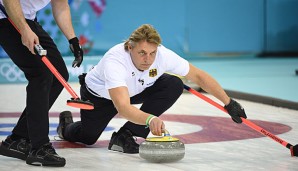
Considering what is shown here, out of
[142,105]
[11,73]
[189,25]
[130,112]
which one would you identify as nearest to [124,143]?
[142,105]

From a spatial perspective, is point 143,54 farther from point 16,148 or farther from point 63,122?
point 63,122

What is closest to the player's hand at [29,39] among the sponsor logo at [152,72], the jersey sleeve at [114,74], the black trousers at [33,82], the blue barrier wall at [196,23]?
the black trousers at [33,82]

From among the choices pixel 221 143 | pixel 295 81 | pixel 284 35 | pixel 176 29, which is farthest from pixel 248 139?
pixel 284 35

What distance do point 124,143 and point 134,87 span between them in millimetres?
386

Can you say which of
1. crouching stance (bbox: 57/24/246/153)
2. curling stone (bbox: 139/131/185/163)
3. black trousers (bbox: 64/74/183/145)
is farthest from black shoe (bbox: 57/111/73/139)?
curling stone (bbox: 139/131/185/163)

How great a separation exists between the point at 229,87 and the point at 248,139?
4194 mm

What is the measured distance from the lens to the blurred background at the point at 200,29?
1145 centimetres

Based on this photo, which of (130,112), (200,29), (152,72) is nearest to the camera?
(130,112)

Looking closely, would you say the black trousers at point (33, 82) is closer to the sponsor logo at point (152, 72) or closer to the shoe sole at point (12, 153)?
the shoe sole at point (12, 153)

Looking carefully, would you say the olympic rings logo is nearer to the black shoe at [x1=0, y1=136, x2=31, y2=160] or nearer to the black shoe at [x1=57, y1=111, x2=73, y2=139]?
the black shoe at [x1=57, y1=111, x2=73, y2=139]

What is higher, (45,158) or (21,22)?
(21,22)

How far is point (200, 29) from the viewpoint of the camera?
46.6 ft

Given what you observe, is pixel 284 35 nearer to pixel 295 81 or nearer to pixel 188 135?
pixel 295 81

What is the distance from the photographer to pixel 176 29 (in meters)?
12.8
